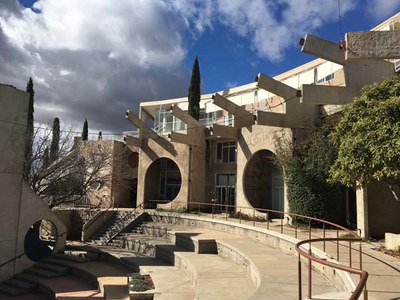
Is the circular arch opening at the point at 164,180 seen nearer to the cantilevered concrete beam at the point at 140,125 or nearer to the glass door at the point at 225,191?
the cantilevered concrete beam at the point at 140,125

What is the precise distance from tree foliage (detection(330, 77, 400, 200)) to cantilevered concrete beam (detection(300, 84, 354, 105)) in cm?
147

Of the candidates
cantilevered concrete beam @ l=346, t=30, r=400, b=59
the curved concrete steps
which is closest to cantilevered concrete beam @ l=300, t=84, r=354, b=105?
cantilevered concrete beam @ l=346, t=30, r=400, b=59

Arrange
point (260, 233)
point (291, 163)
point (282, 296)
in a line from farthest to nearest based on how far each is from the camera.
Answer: point (291, 163) < point (260, 233) < point (282, 296)

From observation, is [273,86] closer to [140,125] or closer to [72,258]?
[72,258]

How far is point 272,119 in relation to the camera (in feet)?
67.2

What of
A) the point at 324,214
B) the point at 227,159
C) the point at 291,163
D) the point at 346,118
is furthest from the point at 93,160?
the point at 346,118

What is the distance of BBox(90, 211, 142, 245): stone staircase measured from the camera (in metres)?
21.7

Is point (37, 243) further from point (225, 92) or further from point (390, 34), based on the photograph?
point (225, 92)

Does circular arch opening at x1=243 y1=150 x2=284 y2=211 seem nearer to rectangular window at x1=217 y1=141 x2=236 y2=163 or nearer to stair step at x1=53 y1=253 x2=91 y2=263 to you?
rectangular window at x1=217 y1=141 x2=236 y2=163

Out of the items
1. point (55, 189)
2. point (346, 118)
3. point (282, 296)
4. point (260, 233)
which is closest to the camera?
point (282, 296)

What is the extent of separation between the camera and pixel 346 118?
40.9ft

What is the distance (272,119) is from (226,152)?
25.9ft

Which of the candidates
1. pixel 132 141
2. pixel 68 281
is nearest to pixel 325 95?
pixel 68 281

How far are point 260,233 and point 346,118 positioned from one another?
5674 mm
